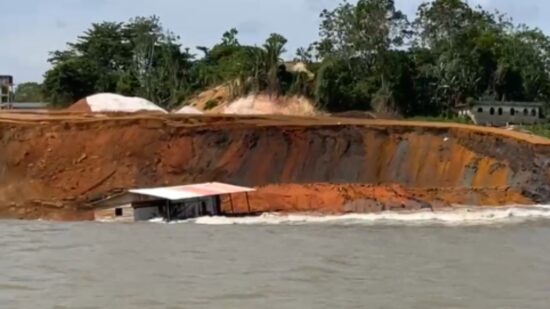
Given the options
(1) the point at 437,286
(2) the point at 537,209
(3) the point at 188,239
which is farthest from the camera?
(2) the point at 537,209

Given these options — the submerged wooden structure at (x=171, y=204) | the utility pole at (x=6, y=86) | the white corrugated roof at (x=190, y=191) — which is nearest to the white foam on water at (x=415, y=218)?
the submerged wooden structure at (x=171, y=204)

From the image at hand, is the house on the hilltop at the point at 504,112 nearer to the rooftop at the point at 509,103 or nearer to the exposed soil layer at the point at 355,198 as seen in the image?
the rooftop at the point at 509,103

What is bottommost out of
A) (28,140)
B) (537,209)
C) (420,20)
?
(537,209)

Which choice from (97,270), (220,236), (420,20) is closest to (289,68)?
(420,20)

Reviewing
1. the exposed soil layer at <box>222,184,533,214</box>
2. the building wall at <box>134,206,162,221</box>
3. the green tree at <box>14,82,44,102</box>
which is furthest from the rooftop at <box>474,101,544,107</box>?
the green tree at <box>14,82,44,102</box>

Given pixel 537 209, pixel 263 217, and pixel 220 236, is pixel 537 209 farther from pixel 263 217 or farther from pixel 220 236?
pixel 220 236

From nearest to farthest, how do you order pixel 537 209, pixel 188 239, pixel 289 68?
pixel 188 239
pixel 537 209
pixel 289 68
